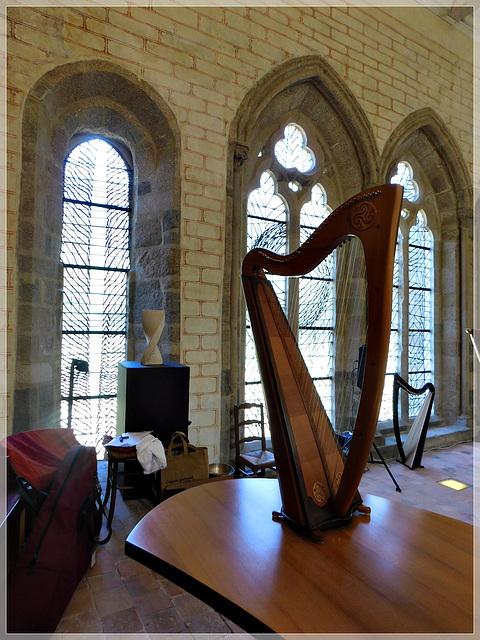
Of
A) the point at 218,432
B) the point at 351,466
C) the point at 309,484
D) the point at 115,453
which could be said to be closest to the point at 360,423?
the point at 351,466

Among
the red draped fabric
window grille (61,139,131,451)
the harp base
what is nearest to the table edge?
the harp base

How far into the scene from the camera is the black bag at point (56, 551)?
4.64 feet

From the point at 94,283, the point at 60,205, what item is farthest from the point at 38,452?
the point at 60,205

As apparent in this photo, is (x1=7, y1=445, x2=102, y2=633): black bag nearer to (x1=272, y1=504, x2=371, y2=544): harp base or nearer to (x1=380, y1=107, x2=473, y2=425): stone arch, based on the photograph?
(x1=272, y1=504, x2=371, y2=544): harp base

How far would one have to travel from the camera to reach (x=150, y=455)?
7.34ft

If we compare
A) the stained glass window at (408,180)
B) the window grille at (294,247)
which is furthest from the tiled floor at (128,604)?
the stained glass window at (408,180)

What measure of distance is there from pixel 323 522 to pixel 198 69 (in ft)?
10.8

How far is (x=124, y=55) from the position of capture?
9.38 feet

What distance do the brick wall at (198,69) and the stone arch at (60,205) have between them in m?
0.06

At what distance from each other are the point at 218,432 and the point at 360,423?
246 cm

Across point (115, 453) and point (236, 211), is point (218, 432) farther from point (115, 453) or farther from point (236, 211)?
point (236, 211)

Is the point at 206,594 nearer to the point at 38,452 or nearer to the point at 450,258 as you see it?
the point at 38,452

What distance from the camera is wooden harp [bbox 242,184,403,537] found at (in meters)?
0.84

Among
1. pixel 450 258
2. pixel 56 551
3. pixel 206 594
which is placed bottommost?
pixel 56 551
